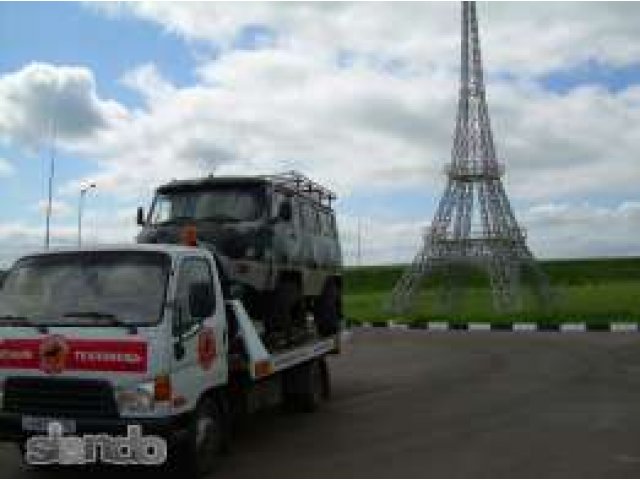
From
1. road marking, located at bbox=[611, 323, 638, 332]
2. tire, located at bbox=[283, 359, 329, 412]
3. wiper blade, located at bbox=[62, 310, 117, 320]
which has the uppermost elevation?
wiper blade, located at bbox=[62, 310, 117, 320]

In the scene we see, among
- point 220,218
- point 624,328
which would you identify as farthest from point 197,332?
point 624,328

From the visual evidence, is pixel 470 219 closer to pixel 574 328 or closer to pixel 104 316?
pixel 574 328

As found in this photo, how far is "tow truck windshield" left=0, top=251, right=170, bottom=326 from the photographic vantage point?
9.73m

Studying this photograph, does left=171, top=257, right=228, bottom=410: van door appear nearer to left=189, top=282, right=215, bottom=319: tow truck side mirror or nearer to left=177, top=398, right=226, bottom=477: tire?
left=189, top=282, right=215, bottom=319: tow truck side mirror

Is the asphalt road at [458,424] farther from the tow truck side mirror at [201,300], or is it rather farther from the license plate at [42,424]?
the tow truck side mirror at [201,300]

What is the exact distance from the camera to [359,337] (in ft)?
Answer: 105

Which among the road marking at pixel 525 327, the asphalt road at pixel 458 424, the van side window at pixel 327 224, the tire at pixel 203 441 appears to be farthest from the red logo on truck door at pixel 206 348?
the road marking at pixel 525 327

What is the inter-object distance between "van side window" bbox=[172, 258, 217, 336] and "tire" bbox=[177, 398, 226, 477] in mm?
811

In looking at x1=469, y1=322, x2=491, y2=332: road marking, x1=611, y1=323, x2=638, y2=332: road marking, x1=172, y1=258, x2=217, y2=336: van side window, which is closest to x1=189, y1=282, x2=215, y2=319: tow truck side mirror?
x1=172, y1=258, x2=217, y2=336: van side window

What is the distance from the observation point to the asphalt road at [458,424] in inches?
417

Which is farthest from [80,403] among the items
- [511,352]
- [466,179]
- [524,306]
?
[524,306]

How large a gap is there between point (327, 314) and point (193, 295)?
6654 mm

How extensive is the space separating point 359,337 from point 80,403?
22.9 m

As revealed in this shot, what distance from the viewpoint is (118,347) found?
939cm
